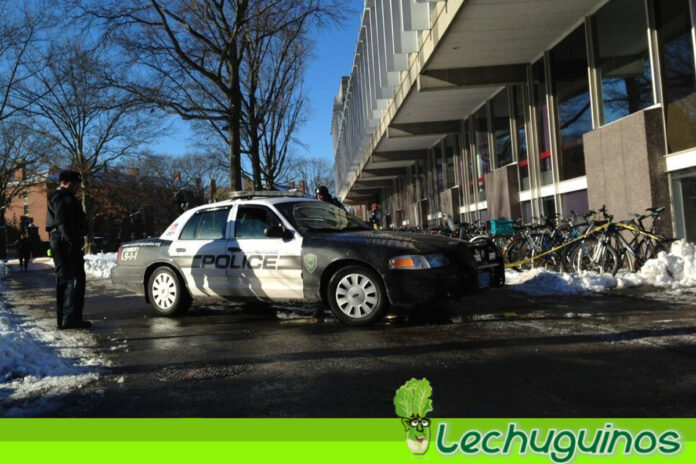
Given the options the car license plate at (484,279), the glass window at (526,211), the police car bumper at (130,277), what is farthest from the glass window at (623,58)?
the police car bumper at (130,277)

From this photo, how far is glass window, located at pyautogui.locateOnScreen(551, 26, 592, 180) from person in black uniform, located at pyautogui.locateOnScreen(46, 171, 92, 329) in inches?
390

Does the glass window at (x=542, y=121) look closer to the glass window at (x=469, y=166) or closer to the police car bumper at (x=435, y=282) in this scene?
the glass window at (x=469, y=166)

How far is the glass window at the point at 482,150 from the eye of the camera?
1928cm

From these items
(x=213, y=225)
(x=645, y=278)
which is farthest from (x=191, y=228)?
(x=645, y=278)

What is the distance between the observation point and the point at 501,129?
1770 cm

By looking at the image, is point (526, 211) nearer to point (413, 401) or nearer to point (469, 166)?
point (469, 166)

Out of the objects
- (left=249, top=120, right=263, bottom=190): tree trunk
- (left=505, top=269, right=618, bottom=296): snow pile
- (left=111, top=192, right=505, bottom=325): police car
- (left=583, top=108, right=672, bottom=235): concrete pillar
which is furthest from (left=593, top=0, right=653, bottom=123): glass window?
(left=249, top=120, right=263, bottom=190): tree trunk

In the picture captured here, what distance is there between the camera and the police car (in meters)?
6.22

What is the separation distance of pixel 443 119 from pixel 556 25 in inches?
370

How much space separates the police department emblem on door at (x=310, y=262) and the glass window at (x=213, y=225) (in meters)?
1.50

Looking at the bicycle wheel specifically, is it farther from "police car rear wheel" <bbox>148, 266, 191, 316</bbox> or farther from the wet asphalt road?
"police car rear wheel" <bbox>148, 266, 191, 316</bbox>

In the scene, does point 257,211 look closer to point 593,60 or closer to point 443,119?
point 593,60

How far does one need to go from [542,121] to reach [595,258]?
6.50 meters

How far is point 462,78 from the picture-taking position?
1455 cm
